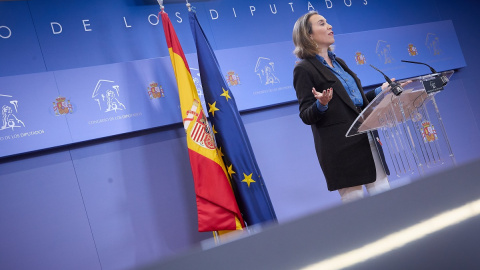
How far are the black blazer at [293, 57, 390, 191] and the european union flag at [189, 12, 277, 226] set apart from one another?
0.84m

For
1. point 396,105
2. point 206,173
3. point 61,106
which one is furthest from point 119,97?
point 396,105

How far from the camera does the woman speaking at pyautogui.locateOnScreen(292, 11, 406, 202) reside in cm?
242

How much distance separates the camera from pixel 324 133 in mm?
2502

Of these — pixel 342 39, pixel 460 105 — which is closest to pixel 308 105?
pixel 342 39

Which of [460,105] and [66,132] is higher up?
[66,132]

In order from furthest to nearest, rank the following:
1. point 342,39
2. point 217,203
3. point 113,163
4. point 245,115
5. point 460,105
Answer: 1. point 460,105
2. point 342,39
3. point 245,115
4. point 113,163
5. point 217,203

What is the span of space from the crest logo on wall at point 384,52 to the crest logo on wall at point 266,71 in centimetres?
111

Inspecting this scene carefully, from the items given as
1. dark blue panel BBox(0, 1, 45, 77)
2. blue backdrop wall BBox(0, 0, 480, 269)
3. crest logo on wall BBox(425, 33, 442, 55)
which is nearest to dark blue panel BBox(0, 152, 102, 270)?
blue backdrop wall BBox(0, 0, 480, 269)

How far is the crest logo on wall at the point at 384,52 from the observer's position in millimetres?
4641

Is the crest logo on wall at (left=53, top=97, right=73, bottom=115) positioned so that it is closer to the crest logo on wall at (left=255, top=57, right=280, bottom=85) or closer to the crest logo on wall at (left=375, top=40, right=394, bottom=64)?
the crest logo on wall at (left=255, top=57, right=280, bottom=85)

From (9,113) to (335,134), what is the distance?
6.76 feet

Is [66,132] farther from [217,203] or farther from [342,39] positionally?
[342,39]

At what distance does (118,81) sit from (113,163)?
57 cm

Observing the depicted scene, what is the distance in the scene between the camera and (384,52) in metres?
4.68
